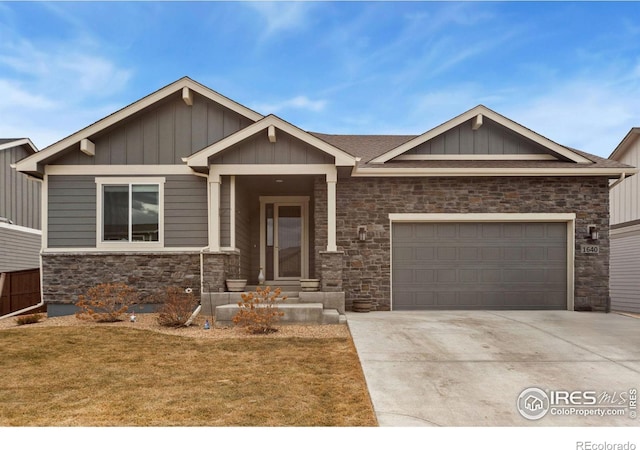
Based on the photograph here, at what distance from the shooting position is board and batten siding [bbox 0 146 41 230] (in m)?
16.9

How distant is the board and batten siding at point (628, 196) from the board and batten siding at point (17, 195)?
21.0 meters

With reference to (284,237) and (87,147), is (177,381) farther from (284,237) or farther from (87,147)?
(284,237)

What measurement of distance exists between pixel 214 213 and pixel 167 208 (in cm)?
138

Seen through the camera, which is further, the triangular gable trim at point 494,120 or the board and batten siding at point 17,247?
the board and batten siding at point 17,247

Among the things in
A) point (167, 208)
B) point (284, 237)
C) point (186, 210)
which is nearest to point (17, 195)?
point (167, 208)

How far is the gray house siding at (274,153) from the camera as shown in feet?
35.0

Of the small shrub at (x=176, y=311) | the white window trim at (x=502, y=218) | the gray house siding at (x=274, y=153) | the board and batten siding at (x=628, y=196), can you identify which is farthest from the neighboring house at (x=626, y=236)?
the small shrub at (x=176, y=311)

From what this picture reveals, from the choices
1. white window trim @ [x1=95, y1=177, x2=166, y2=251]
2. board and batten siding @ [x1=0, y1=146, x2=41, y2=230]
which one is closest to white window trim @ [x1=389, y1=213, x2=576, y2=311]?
white window trim @ [x1=95, y1=177, x2=166, y2=251]

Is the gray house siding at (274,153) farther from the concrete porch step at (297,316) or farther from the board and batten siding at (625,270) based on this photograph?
the board and batten siding at (625,270)

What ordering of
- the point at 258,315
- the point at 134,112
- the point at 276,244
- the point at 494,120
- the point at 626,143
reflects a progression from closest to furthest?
the point at 258,315 < the point at 134,112 < the point at 494,120 < the point at 276,244 < the point at 626,143

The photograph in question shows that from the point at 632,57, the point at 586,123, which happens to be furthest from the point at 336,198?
the point at 586,123

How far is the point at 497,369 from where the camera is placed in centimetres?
615

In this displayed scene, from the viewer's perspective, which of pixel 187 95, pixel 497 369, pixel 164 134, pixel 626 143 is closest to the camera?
pixel 497 369

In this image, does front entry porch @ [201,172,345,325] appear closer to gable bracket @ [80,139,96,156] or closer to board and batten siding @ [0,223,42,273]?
gable bracket @ [80,139,96,156]
